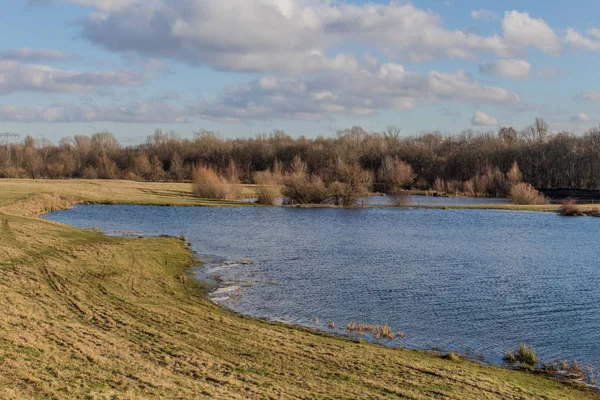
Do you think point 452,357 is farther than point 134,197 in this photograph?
No

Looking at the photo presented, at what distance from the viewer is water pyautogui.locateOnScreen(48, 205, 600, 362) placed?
18906 millimetres

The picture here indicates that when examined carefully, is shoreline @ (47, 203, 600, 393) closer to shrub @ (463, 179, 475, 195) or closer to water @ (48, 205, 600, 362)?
water @ (48, 205, 600, 362)

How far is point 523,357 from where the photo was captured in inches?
618

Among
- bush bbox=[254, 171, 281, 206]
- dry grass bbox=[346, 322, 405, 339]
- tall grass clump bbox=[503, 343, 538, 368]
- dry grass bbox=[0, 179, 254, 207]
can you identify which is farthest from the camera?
bush bbox=[254, 171, 281, 206]

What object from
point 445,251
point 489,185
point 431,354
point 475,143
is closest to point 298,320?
point 431,354

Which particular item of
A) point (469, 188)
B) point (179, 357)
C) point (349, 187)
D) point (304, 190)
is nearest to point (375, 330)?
point (179, 357)

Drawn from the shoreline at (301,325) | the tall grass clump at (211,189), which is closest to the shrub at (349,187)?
the tall grass clump at (211,189)

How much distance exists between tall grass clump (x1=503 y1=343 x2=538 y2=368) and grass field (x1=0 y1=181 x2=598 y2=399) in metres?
0.98

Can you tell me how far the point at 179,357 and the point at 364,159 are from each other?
383 feet

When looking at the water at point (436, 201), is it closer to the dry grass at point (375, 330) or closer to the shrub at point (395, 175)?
the shrub at point (395, 175)

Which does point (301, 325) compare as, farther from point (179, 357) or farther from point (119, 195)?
point (119, 195)

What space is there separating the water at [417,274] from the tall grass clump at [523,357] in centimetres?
43

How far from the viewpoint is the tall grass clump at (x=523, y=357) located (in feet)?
50.9

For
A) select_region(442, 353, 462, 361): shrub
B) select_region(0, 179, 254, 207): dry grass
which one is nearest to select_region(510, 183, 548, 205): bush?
select_region(0, 179, 254, 207): dry grass
